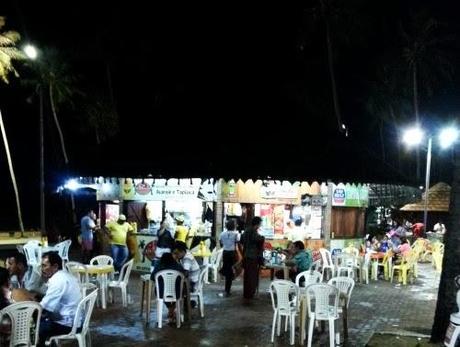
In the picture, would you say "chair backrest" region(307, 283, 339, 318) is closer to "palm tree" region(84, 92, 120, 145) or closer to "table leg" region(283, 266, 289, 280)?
"table leg" region(283, 266, 289, 280)

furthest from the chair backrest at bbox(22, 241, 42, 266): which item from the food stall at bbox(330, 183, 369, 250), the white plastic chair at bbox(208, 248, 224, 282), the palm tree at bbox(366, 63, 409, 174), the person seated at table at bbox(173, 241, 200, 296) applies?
the palm tree at bbox(366, 63, 409, 174)

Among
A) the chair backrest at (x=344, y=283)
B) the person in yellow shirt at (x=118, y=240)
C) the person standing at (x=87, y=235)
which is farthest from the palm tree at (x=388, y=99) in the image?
the chair backrest at (x=344, y=283)

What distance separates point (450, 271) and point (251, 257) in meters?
4.80

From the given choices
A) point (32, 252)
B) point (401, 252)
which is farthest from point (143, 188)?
point (401, 252)

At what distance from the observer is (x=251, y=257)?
39.4 feet

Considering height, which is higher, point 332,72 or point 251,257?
point 332,72

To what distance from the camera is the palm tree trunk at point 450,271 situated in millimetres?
8000

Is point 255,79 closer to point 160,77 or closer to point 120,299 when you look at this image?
point 160,77

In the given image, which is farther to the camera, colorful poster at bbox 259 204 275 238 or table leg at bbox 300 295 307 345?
colorful poster at bbox 259 204 275 238

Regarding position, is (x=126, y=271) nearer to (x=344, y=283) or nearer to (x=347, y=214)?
(x=344, y=283)

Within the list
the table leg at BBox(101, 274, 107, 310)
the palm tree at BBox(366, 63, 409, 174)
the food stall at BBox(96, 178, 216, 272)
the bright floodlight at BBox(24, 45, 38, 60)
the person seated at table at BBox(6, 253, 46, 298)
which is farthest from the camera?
the palm tree at BBox(366, 63, 409, 174)

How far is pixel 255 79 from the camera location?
21.7m

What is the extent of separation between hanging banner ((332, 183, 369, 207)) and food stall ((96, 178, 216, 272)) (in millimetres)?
3785

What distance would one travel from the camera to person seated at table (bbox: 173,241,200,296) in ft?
31.5
